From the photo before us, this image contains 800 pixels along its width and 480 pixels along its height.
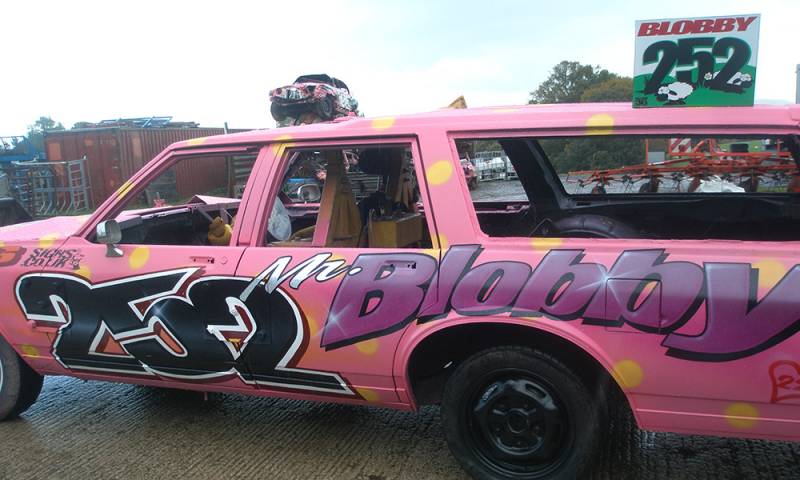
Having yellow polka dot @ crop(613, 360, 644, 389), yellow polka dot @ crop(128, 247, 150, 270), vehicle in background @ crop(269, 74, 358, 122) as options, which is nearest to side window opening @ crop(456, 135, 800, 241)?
yellow polka dot @ crop(613, 360, 644, 389)

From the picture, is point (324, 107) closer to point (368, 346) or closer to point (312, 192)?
point (312, 192)

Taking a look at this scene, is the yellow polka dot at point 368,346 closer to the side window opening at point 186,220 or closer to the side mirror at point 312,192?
the side window opening at point 186,220

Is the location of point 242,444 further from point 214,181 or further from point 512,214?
point 214,181

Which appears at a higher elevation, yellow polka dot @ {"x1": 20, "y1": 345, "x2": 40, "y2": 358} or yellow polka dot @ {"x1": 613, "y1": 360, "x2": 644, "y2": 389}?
yellow polka dot @ {"x1": 613, "y1": 360, "x2": 644, "y2": 389}

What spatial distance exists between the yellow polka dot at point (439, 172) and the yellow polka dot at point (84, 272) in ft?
6.34

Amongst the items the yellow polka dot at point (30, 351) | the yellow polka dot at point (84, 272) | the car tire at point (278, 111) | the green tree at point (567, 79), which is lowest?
the yellow polka dot at point (30, 351)

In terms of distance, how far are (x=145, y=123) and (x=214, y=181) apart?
506 cm

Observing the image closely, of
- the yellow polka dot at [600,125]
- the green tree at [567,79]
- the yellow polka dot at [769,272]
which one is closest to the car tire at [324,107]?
the yellow polka dot at [600,125]

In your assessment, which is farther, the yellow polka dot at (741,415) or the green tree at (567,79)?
the green tree at (567,79)

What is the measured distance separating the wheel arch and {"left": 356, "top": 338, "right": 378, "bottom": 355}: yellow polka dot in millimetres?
120

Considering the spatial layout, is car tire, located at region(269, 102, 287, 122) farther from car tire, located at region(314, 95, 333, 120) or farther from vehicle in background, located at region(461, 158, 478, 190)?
vehicle in background, located at region(461, 158, 478, 190)

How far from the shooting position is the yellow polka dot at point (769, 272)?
2.20 meters

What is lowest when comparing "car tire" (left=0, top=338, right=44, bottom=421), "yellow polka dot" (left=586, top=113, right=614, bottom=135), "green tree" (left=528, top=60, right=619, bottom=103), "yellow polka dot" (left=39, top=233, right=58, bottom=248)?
"car tire" (left=0, top=338, right=44, bottom=421)

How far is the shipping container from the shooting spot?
19297mm
